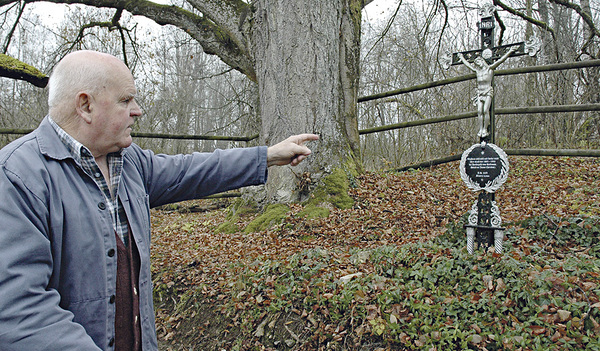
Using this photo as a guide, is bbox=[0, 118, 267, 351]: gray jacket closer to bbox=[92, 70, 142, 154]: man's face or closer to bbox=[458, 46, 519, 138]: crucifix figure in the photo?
bbox=[92, 70, 142, 154]: man's face

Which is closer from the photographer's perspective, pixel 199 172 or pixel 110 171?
pixel 110 171

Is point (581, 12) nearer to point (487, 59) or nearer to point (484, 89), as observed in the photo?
point (487, 59)

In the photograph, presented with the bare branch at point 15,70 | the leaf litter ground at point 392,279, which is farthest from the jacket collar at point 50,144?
the bare branch at point 15,70

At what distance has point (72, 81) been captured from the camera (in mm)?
1679

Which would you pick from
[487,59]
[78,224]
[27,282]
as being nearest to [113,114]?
[78,224]

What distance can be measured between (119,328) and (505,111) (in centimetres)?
642

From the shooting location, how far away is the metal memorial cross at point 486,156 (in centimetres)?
398

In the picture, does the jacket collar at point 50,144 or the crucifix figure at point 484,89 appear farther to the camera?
the crucifix figure at point 484,89

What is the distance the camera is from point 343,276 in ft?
11.4

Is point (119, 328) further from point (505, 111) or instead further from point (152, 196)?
point (505, 111)

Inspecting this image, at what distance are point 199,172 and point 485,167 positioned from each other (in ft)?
10.5

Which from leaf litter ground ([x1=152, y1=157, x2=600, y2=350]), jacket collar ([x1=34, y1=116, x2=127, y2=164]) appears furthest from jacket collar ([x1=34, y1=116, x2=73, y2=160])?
leaf litter ground ([x1=152, y1=157, x2=600, y2=350])

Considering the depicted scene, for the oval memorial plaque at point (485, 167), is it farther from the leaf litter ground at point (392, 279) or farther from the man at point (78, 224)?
the man at point (78, 224)

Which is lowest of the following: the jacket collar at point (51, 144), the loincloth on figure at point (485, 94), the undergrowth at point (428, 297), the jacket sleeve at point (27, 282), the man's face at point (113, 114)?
the undergrowth at point (428, 297)
